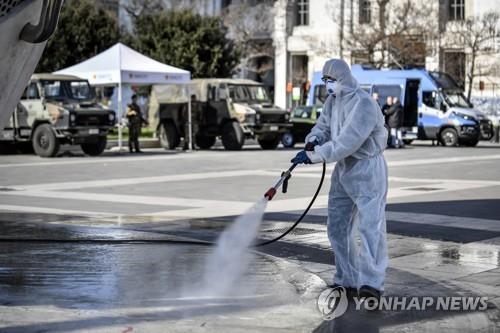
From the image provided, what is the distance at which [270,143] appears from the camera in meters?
31.7

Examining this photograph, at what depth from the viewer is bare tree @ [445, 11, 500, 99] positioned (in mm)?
48062

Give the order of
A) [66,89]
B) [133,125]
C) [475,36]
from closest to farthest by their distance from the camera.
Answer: [66,89] < [133,125] < [475,36]

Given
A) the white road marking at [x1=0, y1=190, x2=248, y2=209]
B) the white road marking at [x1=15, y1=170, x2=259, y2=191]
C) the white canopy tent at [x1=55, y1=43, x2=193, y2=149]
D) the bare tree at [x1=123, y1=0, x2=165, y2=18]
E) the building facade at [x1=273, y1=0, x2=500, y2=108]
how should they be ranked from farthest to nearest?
the bare tree at [x1=123, y1=0, x2=165, y2=18] < the building facade at [x1=273, y1=0, x2=500, y2=108] < the white canopy tent at [x1=55, y1=43, x2=193, y2=149] < the white road marking at [x1=15, y1=170, x2=259, y2=191] < the white road marking at [x1=0, y1=190, x2=248, y2=209]

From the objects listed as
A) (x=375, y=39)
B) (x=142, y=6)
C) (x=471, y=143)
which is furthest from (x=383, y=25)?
(x=471, y=143)

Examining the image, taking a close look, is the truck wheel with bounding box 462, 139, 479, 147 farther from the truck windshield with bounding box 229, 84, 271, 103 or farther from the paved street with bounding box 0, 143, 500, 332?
the paved street with bounding box 0, 143, 500, 332

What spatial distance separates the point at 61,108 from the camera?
2711 centimetres

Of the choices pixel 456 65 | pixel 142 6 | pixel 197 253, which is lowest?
pixel 197 253

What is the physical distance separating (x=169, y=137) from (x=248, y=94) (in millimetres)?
2992

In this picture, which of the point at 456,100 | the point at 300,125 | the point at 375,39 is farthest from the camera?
the point at 375,39

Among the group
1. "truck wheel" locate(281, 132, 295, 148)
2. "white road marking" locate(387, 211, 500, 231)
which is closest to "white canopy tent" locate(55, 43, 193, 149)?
"truck wheel" locate(281, 132, 295, 148)

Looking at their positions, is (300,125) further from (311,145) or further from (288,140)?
(311,145)

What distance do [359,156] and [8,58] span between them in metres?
2.79

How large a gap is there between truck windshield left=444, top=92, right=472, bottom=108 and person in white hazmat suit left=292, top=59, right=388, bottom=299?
88.7 feet

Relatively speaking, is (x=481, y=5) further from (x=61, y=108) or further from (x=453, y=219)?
(x=453, y=219)
